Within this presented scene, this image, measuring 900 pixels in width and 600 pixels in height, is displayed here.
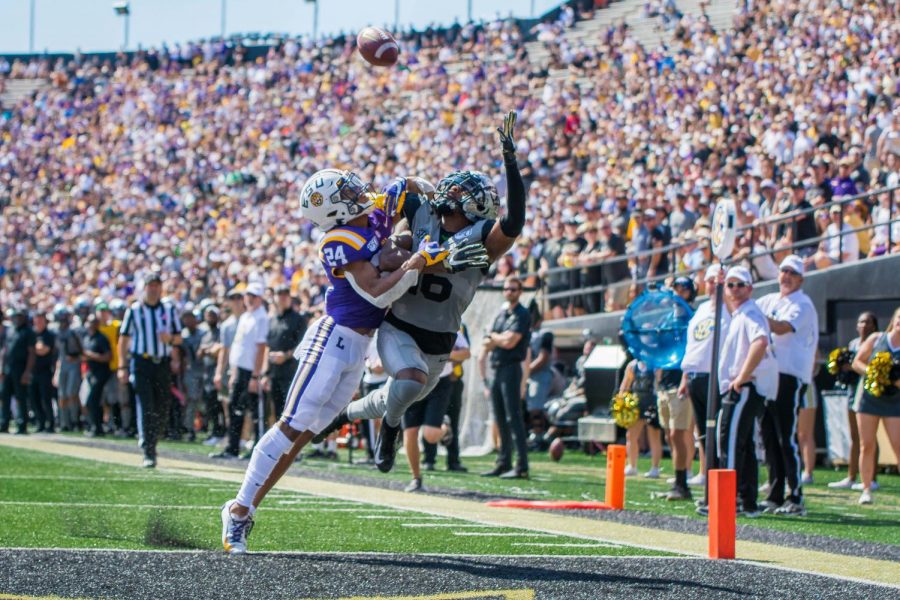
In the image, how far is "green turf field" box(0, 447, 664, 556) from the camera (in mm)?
6977

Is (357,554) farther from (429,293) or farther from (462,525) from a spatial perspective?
(462,525)

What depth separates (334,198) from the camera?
263 inches

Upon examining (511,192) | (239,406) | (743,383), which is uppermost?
(511,192)

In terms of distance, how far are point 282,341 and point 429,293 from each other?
675cm

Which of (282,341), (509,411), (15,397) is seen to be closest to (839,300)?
(509,411)

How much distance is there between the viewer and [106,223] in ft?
116

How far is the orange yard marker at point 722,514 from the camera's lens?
682 cm

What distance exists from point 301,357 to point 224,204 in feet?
89.4

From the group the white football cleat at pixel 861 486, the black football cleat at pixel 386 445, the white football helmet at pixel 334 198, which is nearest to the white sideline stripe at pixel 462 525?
the black football cleat at pixel 386 445

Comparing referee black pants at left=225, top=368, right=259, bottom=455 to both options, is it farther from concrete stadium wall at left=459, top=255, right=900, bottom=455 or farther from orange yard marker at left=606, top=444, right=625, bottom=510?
orange yard marker at left=606, top=444, right=625, bottom=510

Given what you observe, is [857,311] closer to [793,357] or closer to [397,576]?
[793,357]

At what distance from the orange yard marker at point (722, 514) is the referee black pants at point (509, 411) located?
5462 mm

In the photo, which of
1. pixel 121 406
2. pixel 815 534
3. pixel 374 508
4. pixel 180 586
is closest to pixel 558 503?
pixel 374 508

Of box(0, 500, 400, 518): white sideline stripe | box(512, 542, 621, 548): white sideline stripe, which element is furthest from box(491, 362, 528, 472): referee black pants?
box(512, 542, 621, 548): white sideline stripe
